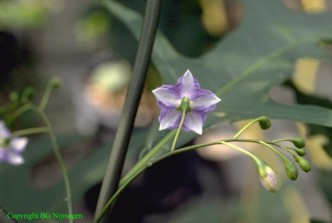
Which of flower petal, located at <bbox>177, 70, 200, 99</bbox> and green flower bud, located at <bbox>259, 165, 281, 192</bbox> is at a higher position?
flower petal, located at <bbox>177, 70, 200, 99</bbox>

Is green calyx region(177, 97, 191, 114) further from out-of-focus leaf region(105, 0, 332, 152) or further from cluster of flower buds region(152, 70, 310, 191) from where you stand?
out-of-focus leaf region(105, 0, 332, 152)

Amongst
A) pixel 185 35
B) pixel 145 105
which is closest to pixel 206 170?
pixel 145 105

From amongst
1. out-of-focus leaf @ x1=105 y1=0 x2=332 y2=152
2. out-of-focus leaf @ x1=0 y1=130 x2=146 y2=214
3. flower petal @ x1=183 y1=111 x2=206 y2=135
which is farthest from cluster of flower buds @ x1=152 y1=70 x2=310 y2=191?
out-of-focus leaf @ x1=0 y1=130 x2=146 y2=214

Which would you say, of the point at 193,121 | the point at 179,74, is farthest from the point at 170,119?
the point at 179,74

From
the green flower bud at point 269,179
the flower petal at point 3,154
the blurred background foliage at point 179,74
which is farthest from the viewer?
the blurred background foliage at point 179,74

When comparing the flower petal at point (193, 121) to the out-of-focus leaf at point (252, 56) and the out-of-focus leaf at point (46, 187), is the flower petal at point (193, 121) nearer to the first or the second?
the out-of-focus leaf at point (252, 56)

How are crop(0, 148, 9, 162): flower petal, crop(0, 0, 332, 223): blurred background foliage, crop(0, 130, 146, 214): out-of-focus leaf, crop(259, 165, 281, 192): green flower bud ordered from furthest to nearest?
crop(0, 130, 146, 214): out-of-focus leaf
crop(0, 0, 332, 223): blurred background foliage
crop(0, 148, 9, 162): flower petal
crop(259, 165, 281, 192): green flower bud

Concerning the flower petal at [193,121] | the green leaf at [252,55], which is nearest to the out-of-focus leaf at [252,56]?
the green leaf at [252,55]
